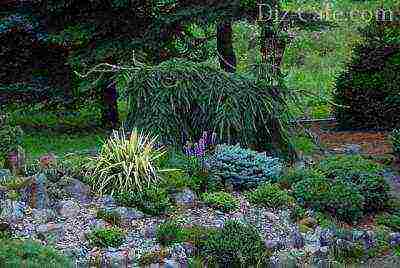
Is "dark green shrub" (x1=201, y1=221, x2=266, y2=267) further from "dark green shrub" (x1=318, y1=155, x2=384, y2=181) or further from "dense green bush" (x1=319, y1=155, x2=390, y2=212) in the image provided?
"dark green shrub" (x1=318, y1=155, x2=384, y2=181)

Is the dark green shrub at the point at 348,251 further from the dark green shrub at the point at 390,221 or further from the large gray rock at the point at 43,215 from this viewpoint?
the large gray rock at the point at 43,215

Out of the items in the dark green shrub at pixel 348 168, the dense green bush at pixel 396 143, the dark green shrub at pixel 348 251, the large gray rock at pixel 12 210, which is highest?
the large gray rock at pixel 12 210

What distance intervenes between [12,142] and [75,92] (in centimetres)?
430

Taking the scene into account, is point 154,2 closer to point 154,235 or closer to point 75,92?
point 75,92

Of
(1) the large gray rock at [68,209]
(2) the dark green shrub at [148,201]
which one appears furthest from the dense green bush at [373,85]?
(1) the large gray rock at [68,209]

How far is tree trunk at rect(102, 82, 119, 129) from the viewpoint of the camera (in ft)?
45.6

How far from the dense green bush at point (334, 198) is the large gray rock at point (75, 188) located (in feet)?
7.36

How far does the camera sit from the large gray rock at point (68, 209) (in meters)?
7.59

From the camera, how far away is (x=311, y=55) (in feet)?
67.8

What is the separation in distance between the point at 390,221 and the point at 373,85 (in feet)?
17.2

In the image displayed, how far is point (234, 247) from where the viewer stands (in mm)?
6895

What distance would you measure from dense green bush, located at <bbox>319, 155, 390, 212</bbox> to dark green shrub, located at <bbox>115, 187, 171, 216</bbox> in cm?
212

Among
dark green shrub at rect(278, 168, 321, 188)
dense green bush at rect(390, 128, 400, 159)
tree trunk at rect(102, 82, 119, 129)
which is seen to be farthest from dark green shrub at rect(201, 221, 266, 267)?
tree trunk at rect(102, 82, 119, 129)

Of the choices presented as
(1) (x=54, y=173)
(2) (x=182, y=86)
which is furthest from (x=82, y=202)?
(2) (x=182, y=86)
